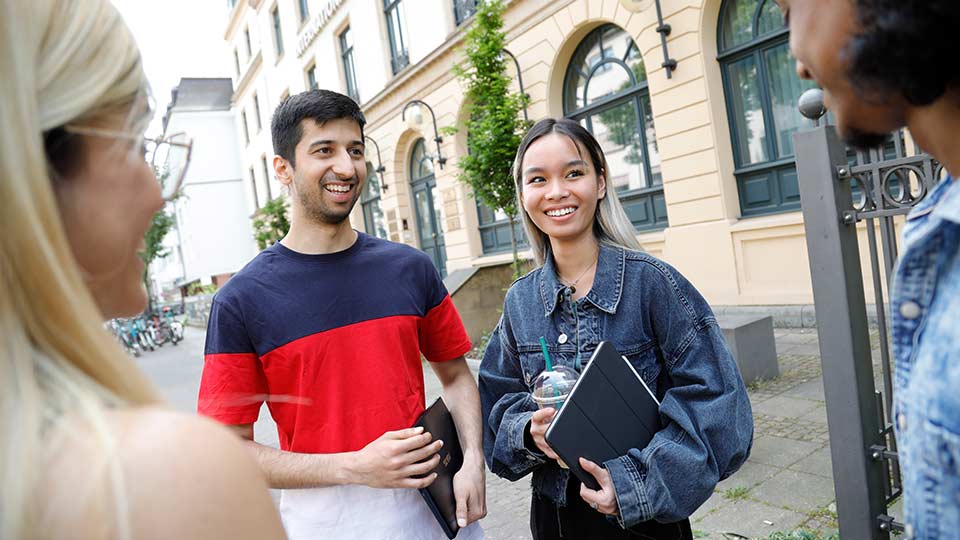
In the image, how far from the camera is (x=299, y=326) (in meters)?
1.96

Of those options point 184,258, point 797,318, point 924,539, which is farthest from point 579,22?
point 184,258

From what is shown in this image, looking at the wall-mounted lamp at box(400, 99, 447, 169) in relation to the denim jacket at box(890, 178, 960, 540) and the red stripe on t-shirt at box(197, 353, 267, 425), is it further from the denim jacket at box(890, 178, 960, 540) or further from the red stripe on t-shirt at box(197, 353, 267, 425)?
the denim jacket at box(890, 178, 960, 540)

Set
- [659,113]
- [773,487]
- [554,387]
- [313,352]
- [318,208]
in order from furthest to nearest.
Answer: [659,113] < [773,487] < [318,208] < [313,352] < [554,387]

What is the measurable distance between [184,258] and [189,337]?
19.2 meters

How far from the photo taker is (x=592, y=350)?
6.23 ft

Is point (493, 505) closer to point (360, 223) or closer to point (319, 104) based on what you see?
point (319, 104)

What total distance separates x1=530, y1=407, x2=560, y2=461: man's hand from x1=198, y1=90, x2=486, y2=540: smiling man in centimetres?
33

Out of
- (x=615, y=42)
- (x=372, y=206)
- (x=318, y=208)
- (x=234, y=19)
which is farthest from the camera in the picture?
(x=234, y=19)

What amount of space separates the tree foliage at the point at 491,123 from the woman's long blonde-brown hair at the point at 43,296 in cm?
758

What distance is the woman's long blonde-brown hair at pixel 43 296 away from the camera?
1.81ft

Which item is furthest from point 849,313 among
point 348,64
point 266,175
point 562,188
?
point 266,175

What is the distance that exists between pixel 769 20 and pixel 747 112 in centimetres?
116

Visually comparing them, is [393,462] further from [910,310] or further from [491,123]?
[491,123]

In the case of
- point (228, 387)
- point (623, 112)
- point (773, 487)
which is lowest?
point (773, 487)
